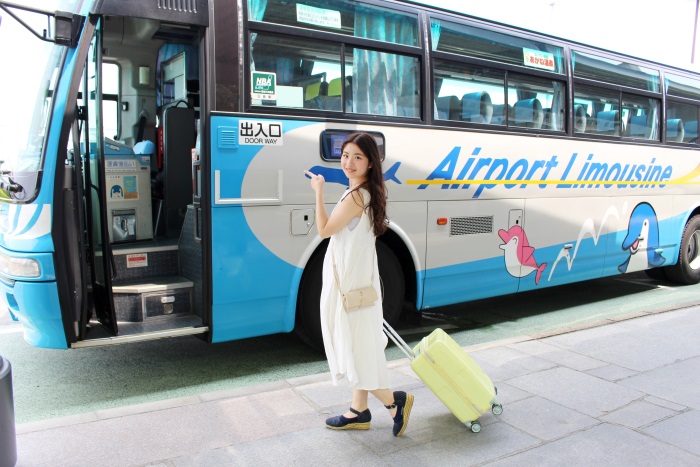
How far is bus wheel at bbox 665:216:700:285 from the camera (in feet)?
28.9

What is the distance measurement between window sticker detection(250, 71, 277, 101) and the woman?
131cm

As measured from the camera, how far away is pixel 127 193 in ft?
18.8

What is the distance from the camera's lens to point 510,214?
6332mm

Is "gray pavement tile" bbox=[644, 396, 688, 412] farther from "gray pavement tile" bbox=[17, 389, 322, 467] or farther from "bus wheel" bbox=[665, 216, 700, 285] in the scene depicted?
"bus wheel" bbox=[665, 216, 700, 285]

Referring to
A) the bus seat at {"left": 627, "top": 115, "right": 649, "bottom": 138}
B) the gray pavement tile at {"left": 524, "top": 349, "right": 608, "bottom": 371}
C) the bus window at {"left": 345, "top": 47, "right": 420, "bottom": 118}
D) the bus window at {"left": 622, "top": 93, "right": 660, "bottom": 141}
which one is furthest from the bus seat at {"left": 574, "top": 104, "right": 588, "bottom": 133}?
the gray pavement tile at {"left": 524, "top": 349, "right": 608, "bottom": 371}

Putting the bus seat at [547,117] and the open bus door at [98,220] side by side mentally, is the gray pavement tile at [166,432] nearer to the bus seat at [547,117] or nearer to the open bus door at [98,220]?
the open bus door at [98,220]

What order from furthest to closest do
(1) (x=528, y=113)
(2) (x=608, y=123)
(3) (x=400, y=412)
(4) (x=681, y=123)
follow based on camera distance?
(4) (x=681, y=123)
(2) (x=608, y=123)
(1) (x=528, y=113)
(3) (x=400, y=412)

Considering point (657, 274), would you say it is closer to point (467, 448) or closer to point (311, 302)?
point (311, 302)

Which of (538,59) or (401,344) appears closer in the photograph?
(401,344)

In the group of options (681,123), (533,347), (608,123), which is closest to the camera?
(533,347)

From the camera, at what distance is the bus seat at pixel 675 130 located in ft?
26.9

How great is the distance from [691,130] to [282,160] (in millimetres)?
6681

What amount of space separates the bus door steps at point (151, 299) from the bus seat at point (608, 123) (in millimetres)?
5082

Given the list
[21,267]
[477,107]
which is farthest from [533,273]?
[21,267]
